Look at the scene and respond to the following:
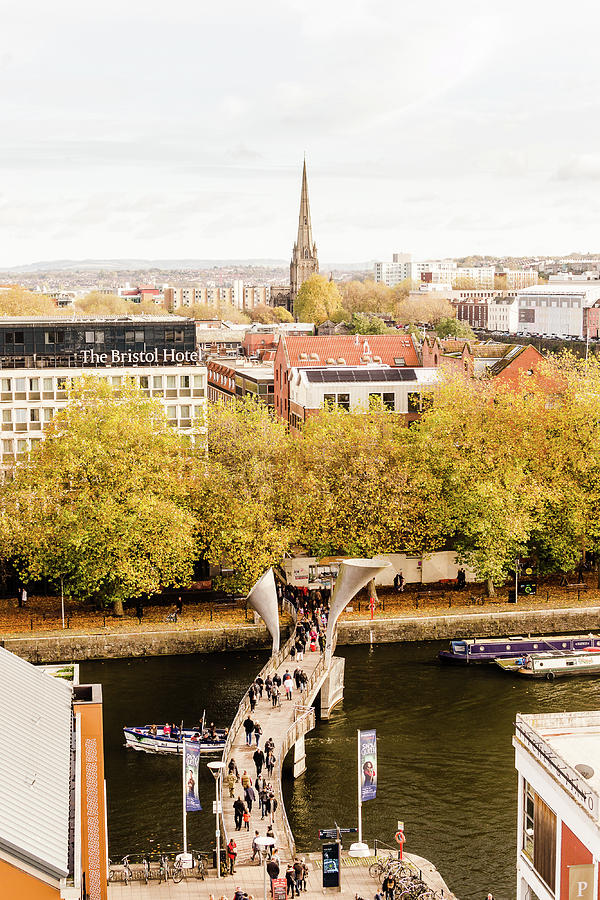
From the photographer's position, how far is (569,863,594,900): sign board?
1069 inches

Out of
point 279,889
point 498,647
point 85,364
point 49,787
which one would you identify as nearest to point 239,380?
point 85,364

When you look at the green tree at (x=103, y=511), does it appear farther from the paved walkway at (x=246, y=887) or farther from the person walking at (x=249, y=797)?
the paved walkway at (x=246, y=887)

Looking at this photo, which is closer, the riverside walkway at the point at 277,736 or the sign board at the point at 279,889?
the sign board at the point at 279,889

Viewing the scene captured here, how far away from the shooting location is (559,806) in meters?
27.7

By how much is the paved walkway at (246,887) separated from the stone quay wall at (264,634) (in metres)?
26.6

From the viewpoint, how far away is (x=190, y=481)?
72.3m

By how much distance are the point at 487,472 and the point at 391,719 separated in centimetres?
2290

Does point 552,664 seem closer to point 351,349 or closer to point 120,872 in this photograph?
point 120,872

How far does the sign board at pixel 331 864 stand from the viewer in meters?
37.8

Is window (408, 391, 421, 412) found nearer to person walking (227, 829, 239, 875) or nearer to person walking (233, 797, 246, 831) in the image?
person walking (233, 797, 246, 831)

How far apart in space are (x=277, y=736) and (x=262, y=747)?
1.33 meters

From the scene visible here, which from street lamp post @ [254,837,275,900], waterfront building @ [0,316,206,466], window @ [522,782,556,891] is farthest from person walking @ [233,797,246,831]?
waterfront building @ [0,316,206,466]

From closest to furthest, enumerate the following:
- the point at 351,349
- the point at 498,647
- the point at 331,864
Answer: the point at 331,864, the point at 498,647, the point at 351,349

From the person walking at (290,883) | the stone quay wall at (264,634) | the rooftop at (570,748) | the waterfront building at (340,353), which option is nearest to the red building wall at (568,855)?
the rooftop at (570,748)
